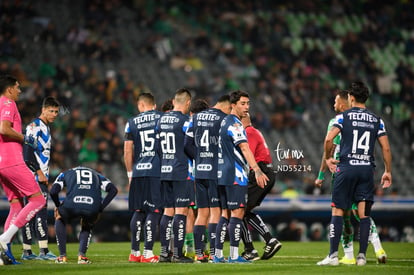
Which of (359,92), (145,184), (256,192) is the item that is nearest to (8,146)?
(145,184)

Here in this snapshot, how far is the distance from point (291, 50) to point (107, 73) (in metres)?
7.88

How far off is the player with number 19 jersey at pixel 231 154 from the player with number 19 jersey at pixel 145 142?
106 cm

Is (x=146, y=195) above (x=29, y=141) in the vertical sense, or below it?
below

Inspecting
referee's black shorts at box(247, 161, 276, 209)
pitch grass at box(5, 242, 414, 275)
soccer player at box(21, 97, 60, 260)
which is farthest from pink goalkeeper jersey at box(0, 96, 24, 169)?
referee's black shorts at box(247, 161, 276, 209)

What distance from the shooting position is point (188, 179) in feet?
42.3

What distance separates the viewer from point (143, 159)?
41.3ft

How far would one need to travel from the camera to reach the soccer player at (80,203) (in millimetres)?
12305

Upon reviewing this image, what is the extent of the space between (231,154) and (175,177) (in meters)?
0.91

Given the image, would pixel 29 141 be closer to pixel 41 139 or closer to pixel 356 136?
pixel 41 139

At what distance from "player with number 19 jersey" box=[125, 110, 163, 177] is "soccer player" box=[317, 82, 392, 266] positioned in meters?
2.61

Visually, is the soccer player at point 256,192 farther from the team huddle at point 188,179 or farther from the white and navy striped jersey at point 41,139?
the white and navy striped jersey at point 41,139

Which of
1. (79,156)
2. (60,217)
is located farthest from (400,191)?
(60,217)

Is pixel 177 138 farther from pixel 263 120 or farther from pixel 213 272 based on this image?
pixel 263 120

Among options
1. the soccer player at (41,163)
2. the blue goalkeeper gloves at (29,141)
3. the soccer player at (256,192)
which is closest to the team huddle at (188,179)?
the blue goalkeeper gloves at (29,141)
